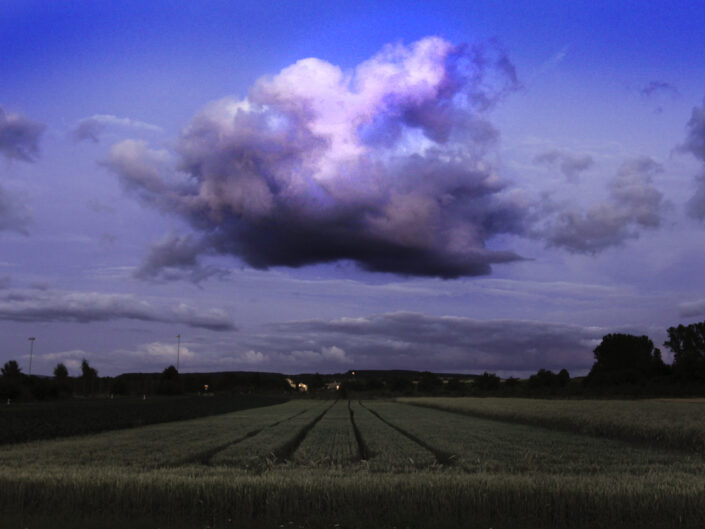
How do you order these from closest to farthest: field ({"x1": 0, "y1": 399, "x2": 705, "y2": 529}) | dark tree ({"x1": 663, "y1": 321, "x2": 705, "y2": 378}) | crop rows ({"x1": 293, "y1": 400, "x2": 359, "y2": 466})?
field ({"x1": 0, "y1": 399, "x2": 705, "y2": 529}) < crop rows ({"x1": 293, "y1": 400, "x2": 359, "y2": 466}) < dark tree ({"x1": 663, "y1": 321, "x2": 705, "y2": 378})

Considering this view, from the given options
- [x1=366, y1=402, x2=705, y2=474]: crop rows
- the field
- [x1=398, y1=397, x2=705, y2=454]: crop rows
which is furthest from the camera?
[x1=398, y1=397, x2=705, y2=454]: crop rows

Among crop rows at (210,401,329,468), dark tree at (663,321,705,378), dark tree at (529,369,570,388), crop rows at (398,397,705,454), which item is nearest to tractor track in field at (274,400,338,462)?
crop rows at (210,401,329,468)

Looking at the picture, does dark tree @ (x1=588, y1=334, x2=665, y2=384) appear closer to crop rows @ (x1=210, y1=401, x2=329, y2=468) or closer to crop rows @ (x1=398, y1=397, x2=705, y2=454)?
crop rows @ (x1=398, y1=397, x2=705, y2=454)

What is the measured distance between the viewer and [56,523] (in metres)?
15.3

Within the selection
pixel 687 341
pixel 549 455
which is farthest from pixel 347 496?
pixel 687 341

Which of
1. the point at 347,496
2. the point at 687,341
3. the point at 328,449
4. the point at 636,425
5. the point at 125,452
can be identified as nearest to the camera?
the point at 347,496

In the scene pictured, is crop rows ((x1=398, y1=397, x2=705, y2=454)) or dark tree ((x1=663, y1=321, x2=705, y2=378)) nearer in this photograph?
crop rows ((x1=398, y1=397, x2=705, y2=454))

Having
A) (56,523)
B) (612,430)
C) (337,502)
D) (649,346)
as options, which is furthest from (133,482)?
(649,346)

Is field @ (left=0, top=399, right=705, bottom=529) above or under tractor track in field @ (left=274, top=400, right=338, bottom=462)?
above

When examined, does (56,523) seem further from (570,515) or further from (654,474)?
(654,474)

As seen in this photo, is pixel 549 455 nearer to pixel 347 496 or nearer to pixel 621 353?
pixel 347 496

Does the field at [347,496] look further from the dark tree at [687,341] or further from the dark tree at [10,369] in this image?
the dark tree at [10,369]

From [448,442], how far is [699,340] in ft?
441

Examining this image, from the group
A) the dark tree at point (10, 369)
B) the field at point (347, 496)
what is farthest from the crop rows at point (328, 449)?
the dark tree at point (10, 369)
